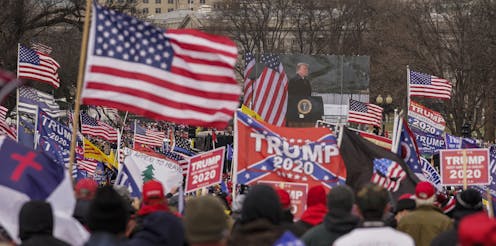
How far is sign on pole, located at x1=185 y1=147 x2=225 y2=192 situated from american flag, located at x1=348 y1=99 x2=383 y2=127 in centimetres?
1948

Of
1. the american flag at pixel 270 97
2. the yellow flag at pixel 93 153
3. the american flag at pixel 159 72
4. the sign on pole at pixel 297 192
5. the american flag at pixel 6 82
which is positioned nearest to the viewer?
the american flag at pixel 6 82

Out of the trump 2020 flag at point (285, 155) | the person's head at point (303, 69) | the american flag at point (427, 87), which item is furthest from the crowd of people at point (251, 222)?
the person's head at point (303, 69)

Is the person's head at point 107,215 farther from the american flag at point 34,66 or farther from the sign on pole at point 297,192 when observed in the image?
the american flag at point 34,66

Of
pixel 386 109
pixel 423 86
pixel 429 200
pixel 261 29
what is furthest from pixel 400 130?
pixel 261 29

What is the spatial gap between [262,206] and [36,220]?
4.33 ft

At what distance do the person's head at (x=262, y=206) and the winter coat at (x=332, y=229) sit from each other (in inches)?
39.8

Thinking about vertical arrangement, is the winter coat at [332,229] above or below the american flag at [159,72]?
below

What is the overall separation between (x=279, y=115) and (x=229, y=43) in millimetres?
16901

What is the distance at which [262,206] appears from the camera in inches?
312

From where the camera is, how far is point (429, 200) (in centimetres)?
1111

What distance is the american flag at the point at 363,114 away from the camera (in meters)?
36.8

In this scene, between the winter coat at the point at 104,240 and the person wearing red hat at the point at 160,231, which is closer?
the winter coat at the point at 104,240

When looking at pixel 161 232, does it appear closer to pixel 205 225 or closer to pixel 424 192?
pixel 205 225

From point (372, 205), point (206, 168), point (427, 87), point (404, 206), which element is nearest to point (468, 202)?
point (404, 206)
